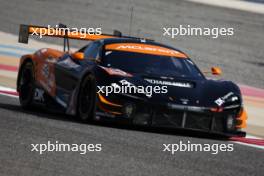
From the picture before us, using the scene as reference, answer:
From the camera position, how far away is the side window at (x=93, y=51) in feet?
38.0

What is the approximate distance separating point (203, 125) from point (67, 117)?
6.82ft

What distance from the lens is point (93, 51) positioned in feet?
38.5

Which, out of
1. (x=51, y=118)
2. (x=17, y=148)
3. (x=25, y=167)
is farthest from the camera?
(x=51, y=118)

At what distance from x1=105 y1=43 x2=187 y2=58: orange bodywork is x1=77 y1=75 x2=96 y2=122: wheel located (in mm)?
850

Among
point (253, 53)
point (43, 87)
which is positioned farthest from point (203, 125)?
point (253, 53)

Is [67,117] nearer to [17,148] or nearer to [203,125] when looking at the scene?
[203,125]

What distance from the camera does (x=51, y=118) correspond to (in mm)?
11211

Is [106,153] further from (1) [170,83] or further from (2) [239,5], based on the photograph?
(2) [239,5]
